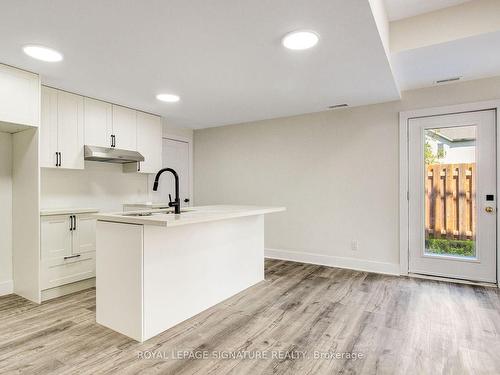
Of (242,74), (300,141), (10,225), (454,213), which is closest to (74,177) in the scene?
(10,225)

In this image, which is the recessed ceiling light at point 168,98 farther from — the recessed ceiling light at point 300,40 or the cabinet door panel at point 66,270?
the cabinet door panel at point 66,270

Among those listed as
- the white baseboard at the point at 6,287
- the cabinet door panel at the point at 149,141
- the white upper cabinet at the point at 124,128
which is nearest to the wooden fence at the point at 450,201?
the cabinet door panel at the point at 149,141

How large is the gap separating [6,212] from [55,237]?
671mm

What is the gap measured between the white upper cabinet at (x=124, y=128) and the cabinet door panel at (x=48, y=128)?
0.72 meters

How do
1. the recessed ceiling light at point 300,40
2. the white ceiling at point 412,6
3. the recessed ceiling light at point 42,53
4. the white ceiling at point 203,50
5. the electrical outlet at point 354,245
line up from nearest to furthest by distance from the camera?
1. the white ceiling at point 203,50
2. the recessed ceiling light at point 300,40
3. the recessed ceiling light at point 42,53
4. the white ceiling at point 412,6
5. the electrical outlet at point 354,245

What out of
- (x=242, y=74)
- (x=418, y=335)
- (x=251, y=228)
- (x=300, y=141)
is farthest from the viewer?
(x=300, y=141)

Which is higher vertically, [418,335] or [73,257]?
[73,257]

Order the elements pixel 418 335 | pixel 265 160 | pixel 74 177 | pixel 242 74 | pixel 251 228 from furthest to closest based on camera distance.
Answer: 1. pixel 265 160
2. pixel 74 177
3. pixel 251 228
4. pixel 242 74
5. pixel 418 335

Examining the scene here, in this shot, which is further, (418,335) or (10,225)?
(10,225)

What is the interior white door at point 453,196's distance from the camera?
3.32 m

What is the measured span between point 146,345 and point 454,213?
141 inches

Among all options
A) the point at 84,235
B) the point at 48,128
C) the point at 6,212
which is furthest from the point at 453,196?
the point at 6,212

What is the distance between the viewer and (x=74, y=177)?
3711 mm

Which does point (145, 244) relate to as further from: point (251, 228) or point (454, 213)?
point (454, 213)
